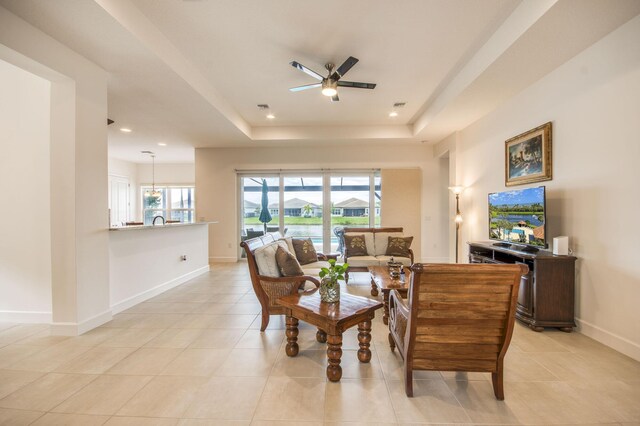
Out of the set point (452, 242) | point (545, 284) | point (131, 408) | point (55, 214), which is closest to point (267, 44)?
point (55, 214)

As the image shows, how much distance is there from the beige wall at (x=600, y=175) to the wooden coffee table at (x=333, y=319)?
2184mm

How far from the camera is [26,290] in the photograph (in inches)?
114

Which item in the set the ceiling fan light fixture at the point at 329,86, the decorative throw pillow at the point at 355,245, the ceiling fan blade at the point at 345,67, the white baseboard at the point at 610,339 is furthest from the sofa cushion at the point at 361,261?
the ceiling fan blade at the point at 345,67

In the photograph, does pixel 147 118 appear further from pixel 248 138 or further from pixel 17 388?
pixel 17 388

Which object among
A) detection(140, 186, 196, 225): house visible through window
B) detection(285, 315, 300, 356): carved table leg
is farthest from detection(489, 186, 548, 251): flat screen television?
detection(140, 186, 196, 225): house visible through window

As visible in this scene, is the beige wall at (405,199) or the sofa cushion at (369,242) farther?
the beige wall at (405,199)

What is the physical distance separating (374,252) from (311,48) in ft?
11.3

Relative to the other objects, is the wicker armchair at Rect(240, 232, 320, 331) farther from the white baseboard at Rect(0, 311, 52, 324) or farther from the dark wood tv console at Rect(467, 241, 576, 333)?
the white baseboard at Rect(0, 311, 52, 324)

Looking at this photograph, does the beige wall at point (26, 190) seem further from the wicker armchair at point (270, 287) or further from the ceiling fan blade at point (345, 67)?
the ceiling fan blade at point (345, 67)

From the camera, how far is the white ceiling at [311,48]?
2283 millimetres

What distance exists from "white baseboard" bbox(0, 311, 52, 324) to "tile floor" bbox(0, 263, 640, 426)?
123mm

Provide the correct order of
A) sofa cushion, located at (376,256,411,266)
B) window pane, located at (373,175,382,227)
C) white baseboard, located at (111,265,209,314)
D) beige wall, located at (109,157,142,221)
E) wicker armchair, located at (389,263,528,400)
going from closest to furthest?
wicker armchair, located at (389,263,528,400) < white baseboard, located at (111,265,209,314) < sofa cushion, located at (376,256,411,266) < window pane, located at (373,175,382,227) < beige wall, located at (109,157,142,221)

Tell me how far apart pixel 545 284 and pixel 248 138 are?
215 inches

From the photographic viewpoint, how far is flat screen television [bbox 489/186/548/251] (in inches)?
116
